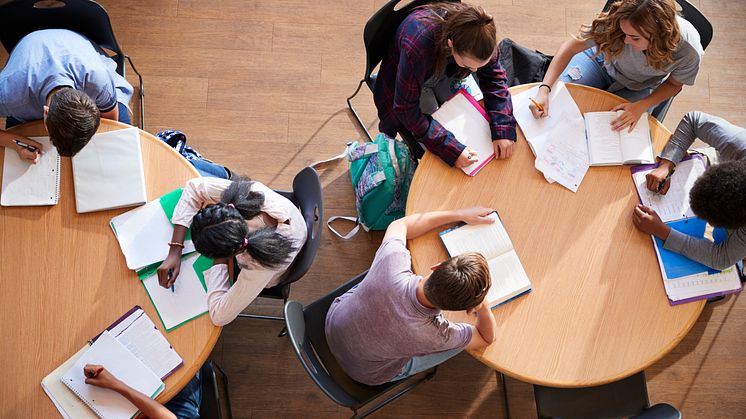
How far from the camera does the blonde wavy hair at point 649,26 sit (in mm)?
2020

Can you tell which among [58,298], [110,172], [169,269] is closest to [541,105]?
[169,269]

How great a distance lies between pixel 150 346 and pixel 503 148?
1.46 metres

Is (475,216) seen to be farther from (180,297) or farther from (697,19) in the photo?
(697,19)

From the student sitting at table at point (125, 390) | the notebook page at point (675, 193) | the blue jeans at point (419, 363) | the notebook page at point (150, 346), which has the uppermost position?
the notebook page at point (675, 193)

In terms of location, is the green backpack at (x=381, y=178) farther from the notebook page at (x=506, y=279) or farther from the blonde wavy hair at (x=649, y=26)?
the blonde wavy hair at (x=649, y=26)

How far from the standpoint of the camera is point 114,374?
74.3 inches

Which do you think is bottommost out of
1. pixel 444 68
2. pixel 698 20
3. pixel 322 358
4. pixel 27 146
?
pixel 322 358

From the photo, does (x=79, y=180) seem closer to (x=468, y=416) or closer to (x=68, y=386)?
(x=68, y=386)

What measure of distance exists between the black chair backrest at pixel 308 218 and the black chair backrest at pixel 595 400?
106 cm

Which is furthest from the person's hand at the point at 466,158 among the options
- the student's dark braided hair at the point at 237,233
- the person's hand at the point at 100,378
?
the person's hand at the point at 100,378

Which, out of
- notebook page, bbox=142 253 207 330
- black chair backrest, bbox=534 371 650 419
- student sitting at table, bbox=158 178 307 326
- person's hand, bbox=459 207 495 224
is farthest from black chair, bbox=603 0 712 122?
notebook page, bbox=142 253 207 330

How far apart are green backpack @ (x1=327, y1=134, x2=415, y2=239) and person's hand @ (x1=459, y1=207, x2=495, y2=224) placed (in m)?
0.63

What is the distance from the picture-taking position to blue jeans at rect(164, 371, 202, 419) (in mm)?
2139

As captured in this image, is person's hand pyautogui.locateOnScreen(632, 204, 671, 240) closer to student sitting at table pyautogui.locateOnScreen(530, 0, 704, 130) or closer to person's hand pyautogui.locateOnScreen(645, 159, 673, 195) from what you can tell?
person's hand pyautogui.locateOnScreen(645, 159, 673, 195)
